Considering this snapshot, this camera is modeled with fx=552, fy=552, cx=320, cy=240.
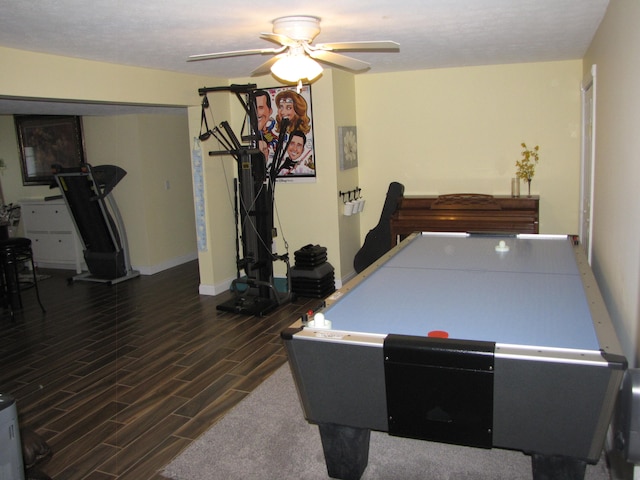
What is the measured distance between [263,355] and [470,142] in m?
3.21

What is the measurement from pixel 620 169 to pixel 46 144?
22.6ft

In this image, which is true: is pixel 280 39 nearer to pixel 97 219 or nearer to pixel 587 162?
pixel 587 162

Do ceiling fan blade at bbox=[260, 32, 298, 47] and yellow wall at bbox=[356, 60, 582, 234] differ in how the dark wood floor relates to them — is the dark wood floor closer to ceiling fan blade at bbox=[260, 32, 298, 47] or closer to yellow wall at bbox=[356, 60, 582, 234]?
yellow wall at bbox=[356, 60, 582, 234]

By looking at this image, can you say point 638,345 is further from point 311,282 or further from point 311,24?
point 311,282

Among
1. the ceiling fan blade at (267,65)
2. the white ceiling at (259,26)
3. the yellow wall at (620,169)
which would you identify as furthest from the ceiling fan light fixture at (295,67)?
the yellow wall at (620,169)

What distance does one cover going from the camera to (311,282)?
545 cm

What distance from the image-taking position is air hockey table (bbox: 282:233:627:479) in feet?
5.85

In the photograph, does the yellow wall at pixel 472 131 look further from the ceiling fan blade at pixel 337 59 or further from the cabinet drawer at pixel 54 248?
the cabinet drawer at pixel 54 248

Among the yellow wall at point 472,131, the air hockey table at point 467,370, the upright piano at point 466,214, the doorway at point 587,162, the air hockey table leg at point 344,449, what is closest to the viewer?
the air hockey table at point 467,370

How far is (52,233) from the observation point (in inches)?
290

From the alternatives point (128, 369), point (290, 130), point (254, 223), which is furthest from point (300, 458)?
point (290, 130)

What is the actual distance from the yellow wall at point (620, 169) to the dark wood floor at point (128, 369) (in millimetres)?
2204

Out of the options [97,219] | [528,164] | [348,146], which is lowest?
[97,219]

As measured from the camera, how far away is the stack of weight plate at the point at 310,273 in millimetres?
5434
